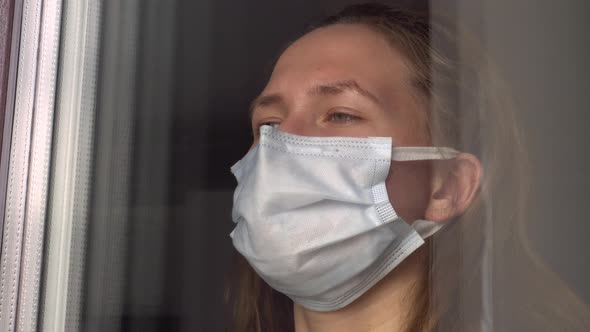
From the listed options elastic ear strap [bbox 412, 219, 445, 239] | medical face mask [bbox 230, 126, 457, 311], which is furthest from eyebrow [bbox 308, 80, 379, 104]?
elastic ear strap [bbox 412, 219, 445, 239]

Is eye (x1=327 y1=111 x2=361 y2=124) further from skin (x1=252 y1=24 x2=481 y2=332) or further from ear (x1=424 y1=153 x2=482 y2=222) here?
ear (x1=424 y1=153 x2=482 y2=222)

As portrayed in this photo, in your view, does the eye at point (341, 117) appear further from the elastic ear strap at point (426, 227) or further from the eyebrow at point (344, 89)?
the elastic ear strap at point (426, 227)

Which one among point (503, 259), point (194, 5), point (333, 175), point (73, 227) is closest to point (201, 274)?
point (73, 227)

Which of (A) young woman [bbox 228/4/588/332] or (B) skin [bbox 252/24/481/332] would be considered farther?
(B) skin [bbox 252/24/481/332]

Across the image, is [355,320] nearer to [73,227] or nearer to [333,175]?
[333,175]

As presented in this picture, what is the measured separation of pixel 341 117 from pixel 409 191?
8.2 inches

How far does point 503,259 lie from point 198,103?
82 centimetres

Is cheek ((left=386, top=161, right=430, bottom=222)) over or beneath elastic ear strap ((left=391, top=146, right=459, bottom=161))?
beneath

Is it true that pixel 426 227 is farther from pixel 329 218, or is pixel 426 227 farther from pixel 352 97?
pixel 352 97

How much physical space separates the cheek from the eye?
14 centimetres

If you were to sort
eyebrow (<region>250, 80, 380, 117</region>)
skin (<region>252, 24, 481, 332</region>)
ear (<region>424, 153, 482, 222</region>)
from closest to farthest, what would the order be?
ear (<region>424, 153, 482, 222</region>)
skin (<region>252, 24, 481, 332</region>)
eyebrow (<region>250, 80, 380, 117</region>)

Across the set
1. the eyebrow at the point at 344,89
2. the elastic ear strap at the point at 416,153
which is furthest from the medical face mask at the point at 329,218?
the eyebrow at the point at 344,89

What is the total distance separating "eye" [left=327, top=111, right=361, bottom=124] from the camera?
4.44 feet

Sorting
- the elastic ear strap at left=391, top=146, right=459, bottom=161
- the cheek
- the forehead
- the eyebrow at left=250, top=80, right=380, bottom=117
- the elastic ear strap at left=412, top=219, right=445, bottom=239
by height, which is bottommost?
the elastic ear strap at left=412, top=219, right=445, bottom=239
